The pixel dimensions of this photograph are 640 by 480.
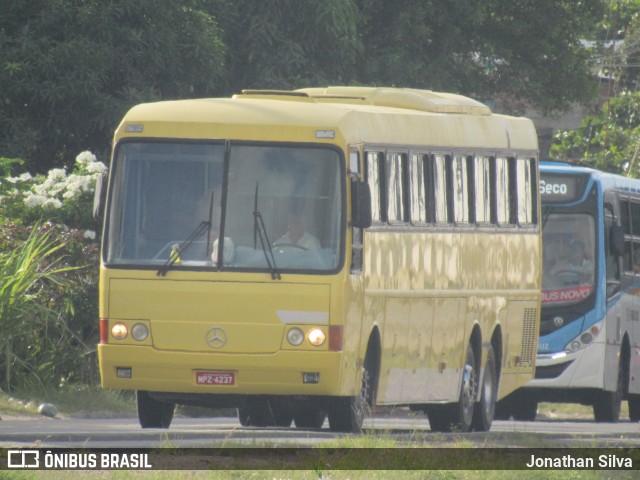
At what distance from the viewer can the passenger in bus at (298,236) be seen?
47.7 feet

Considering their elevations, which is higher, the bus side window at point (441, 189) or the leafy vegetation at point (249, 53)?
the leafy vegetation at point (249, 53)

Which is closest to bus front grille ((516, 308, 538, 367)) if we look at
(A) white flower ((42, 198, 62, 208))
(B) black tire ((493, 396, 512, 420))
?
(B) black tire ((493, 396, 512, 420))

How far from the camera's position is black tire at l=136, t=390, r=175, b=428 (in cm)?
1557

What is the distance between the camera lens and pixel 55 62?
24766 mm

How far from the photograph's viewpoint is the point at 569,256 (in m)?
24.0

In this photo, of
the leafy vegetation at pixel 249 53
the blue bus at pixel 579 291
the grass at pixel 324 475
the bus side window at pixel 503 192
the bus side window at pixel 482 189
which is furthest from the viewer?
the leafy vegetation at pixel 249 53

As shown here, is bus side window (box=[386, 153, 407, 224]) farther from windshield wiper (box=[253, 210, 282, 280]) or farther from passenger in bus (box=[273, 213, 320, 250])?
windshield wiper (box=[253, 210, 282, 280])

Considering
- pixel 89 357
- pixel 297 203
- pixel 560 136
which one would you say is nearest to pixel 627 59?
pixel 560 136

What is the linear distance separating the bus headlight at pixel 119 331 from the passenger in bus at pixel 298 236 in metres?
1.41

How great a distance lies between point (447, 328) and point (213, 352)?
3.52 m

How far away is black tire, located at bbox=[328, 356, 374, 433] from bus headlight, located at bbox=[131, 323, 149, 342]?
1767 millimetres

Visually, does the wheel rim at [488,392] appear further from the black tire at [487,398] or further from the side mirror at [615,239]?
the side mirror at [615,239]

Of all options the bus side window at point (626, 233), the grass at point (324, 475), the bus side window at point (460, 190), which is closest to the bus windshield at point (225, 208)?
the bus side window at point (460, 190)

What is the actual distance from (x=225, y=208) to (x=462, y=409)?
14.2 ft
